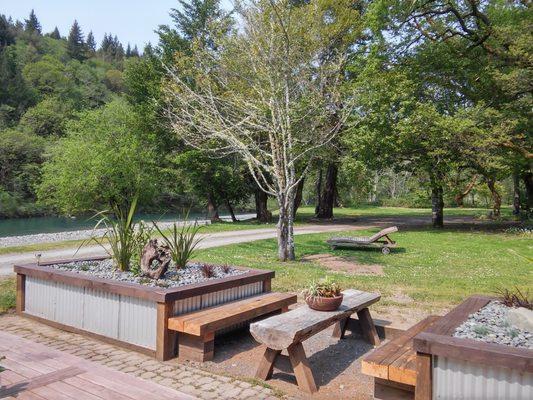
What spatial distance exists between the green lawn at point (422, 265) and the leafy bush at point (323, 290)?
2.32m

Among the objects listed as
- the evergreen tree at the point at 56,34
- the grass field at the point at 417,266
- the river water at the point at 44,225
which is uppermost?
the evergreen tree at the point at 56,34

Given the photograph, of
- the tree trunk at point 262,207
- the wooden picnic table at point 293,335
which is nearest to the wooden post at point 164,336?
the wooden picnic table at point 293,335

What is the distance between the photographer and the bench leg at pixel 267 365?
3.94 m

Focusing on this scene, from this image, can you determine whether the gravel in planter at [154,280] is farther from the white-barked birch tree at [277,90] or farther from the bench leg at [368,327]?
the white-barked birch tree at [277,90]

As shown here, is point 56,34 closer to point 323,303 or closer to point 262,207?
point 262,207

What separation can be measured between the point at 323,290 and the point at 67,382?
2.42 meters

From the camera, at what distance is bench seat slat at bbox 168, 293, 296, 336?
4.28m

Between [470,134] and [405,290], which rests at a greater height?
[470,134]

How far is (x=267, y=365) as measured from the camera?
3951 millimetres

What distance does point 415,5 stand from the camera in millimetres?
16516

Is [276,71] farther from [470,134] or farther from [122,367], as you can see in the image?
[470,134]

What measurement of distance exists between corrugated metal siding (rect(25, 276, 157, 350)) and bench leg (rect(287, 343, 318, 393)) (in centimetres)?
158

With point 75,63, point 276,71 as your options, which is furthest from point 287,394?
point 75,63

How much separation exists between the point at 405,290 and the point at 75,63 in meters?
88.7
